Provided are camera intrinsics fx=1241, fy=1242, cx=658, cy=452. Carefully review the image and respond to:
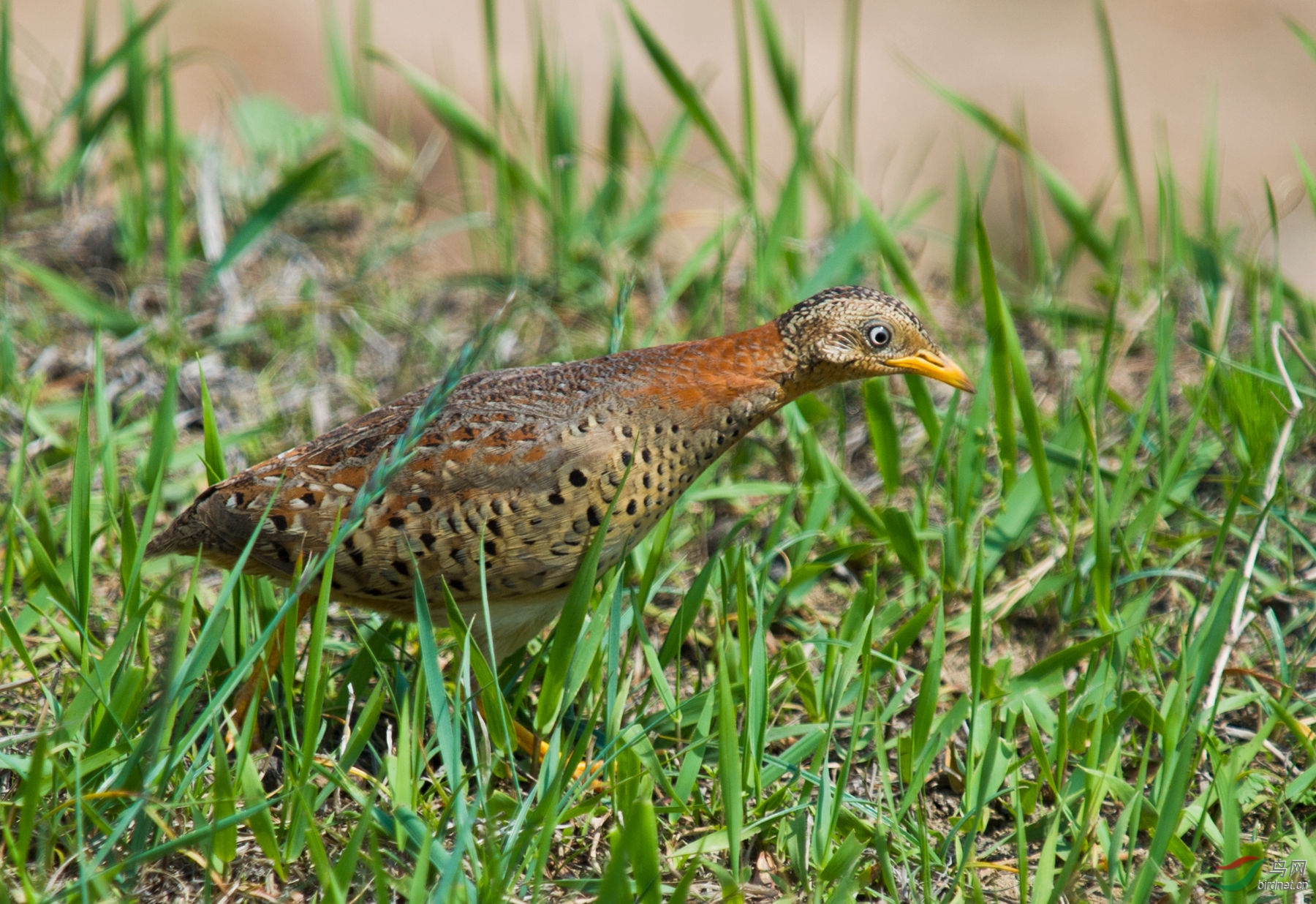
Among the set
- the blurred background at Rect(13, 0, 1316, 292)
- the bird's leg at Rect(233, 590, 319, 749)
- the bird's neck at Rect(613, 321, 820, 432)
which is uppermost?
the blurred background at Rect(13, 0, 1316, 292)

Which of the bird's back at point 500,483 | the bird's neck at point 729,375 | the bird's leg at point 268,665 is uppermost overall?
the bird's neck at point 729,375

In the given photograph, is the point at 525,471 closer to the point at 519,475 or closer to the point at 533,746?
the point at 519,475

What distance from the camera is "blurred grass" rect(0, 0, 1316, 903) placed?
262 cm

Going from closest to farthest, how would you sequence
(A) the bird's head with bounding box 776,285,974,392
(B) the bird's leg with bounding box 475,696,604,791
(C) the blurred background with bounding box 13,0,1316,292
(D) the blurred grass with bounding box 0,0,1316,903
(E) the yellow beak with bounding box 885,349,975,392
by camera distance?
(D) the blurred grass with bounding box 0,0,1316,903
(B) the bird's leg with bounding box 475,696,604,791
(A) the bird's head with bounding box 776,285,974,392
(E) the yellow beak with bounding box 885,349,975,392
(C) the blurred background with bounding box 13,0,1316,292

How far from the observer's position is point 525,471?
2.96m

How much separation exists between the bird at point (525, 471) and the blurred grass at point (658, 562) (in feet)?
0.49

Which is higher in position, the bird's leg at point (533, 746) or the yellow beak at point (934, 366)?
the yellow beak at point (934, 366)

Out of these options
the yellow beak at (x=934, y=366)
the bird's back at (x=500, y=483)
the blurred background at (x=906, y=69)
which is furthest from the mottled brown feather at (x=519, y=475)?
the blurred background at (x=906, y=69)

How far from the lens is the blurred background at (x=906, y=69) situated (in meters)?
7.76

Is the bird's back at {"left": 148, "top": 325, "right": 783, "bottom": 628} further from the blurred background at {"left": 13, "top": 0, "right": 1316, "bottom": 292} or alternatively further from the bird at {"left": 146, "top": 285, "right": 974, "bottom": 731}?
the blurred background at {"left": 13, "top": 0, "right": 1316, "bottom": 292}

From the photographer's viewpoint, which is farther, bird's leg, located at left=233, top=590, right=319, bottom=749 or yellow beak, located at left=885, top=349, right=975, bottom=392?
yellow beak, located at left=885, top=349, right=975, bottom=392

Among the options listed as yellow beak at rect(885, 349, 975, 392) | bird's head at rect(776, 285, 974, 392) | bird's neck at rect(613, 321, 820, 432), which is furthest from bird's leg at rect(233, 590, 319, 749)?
yellow beak at rect(885, 349, 975, 392)

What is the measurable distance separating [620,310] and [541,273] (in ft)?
7.02

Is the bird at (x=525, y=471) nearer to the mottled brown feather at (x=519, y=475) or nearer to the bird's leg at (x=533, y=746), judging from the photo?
the mottled brown feather at (x=519, y=475)
